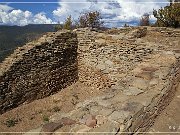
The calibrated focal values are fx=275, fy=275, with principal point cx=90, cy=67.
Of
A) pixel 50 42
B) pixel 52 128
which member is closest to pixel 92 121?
pixel 52 128

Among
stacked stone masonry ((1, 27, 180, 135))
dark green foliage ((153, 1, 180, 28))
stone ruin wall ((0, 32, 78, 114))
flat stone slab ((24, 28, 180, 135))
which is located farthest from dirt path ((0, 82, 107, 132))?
dark green foliage ((153, 1, 180, 28))

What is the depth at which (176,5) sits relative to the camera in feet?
63.4

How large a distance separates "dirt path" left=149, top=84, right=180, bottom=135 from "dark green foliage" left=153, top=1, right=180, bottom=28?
1453 centimetres

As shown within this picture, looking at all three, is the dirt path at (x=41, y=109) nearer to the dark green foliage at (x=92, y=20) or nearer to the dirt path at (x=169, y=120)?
the dirt path at (x=169, y=120)

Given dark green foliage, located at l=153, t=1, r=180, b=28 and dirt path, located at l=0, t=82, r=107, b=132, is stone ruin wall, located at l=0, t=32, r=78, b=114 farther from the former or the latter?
dark green foliage, located at l=153, t=1, r=180, b=28

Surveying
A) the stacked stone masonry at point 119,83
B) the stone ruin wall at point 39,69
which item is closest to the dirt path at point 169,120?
the stacked stone masonry at point 119,83

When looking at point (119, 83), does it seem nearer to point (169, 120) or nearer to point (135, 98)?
point (135, 98)

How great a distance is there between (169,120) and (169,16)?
1577cm

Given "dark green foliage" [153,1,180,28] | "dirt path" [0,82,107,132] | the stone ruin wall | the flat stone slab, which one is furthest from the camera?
"dark green foliage" [153,1,180,28]

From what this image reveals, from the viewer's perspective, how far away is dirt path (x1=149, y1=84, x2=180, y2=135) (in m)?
4.75

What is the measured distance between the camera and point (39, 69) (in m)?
9.59

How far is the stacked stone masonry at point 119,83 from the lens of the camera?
3.97 meters

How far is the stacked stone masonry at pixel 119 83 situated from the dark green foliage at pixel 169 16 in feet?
27.4

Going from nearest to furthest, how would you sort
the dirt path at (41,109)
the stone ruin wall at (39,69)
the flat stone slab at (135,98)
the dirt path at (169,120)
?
the flat stone slab at (135,98)
the dirt path at (169,120)
the dirt path at (41,109)
the stone ruin wall at (39,69)
